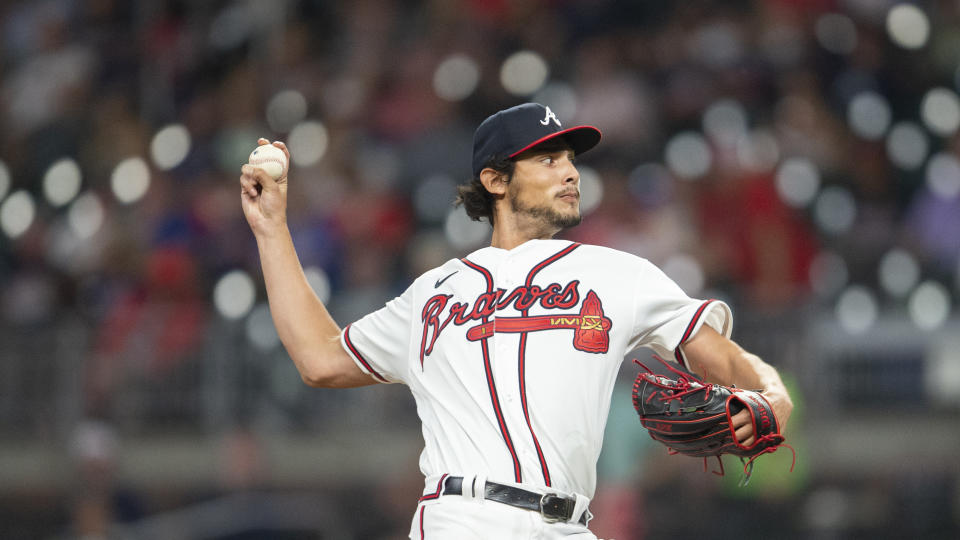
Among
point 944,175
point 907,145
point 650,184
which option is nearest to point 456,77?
point 650,184

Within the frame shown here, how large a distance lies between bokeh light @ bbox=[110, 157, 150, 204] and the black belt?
569cm

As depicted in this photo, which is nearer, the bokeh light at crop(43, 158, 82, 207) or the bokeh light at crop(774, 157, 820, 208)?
the bokeh light at crop(774, 157, 820, 208)

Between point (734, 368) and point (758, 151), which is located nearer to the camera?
point (734, 368)

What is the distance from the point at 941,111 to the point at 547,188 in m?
5.39

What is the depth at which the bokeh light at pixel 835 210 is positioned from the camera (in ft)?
24.1

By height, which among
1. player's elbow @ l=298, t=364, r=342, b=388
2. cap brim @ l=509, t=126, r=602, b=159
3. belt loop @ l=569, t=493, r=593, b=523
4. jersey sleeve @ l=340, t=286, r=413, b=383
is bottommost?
belt loop @ l=569, t=493, r=593, b=523

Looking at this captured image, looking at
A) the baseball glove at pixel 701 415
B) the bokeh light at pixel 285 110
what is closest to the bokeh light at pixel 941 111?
the bokeh light at pixel 285 110

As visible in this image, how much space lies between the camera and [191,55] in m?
9.16

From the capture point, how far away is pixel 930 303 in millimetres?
6816

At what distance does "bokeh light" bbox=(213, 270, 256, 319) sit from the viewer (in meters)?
7.25

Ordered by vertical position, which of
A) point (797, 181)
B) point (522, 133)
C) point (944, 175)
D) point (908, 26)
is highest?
point (908, 26)

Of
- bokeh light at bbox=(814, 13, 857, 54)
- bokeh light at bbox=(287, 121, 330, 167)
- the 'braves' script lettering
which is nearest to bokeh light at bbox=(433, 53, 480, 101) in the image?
bokeh light at bbox=(287, 121, 330, 167)

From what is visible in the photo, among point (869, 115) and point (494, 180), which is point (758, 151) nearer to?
point (869, 115)

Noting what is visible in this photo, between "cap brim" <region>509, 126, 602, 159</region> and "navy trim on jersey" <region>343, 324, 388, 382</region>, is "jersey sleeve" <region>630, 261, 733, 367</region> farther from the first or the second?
"navy trim on jersey" <region>343, 324, 388, 382</region>
